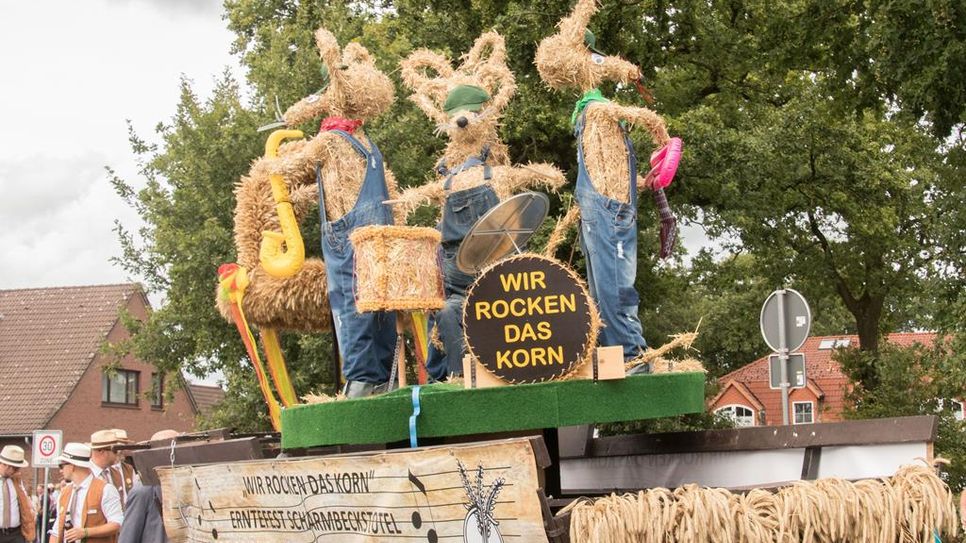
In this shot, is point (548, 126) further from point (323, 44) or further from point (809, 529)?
point (809, 529)

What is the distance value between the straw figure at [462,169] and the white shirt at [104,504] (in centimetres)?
313

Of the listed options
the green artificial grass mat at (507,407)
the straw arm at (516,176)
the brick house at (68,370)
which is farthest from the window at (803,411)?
the green artificial grass mat at (507,407)

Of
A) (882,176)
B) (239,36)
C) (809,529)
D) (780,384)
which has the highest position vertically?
(239,36)

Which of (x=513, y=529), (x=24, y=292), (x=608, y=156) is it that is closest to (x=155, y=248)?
(x=608, y=156)

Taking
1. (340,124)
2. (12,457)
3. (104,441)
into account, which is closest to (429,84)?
(340,124)

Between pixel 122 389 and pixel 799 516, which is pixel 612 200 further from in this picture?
pixel 122 389

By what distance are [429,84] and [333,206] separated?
3.79 feet

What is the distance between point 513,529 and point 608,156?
2610 millimetres

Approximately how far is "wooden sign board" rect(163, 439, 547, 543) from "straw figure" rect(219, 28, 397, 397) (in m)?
0.98

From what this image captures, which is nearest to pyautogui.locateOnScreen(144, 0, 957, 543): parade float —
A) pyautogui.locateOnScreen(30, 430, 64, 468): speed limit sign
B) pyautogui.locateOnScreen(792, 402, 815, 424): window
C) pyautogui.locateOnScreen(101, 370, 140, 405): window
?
pyautogui.locateOnScreen(30, 430, 64, 468): speed limit sign

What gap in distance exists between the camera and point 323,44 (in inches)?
326

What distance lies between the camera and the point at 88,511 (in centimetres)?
964

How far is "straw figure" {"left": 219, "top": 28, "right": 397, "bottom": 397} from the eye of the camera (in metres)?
7.83

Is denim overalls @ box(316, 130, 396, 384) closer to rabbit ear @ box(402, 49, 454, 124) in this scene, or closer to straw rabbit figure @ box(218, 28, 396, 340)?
straw rabbit figure @ box(218, 28, 396, 340)
